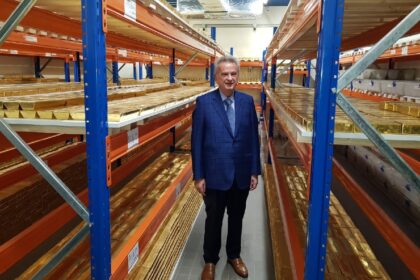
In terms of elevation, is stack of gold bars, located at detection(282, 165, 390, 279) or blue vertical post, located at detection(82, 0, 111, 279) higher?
blue vertical post, located at detection(82, 0, 111, 279)

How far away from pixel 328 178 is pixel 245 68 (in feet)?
38.1

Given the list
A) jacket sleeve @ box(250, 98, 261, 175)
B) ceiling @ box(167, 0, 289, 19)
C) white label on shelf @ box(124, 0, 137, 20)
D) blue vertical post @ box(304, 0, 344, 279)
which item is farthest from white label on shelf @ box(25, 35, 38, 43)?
ceiling @ box(167, 0, 289, 19)

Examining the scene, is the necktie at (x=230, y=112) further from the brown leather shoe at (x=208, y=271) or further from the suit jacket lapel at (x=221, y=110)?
the brown leather shoe at (x=208, y=271)

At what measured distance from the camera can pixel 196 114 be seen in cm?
253

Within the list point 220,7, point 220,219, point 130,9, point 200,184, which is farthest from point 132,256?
point 220,7

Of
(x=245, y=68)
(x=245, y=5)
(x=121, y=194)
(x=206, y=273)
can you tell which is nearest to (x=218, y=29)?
(x=245, y=68)

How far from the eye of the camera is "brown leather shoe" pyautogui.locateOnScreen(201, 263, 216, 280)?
2632mm

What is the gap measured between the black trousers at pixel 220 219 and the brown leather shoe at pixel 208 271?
0.13 feet

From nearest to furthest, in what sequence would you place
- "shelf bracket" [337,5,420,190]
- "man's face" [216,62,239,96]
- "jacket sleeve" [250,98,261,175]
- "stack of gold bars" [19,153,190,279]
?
1. "shelf bracket" [337,5,420,190]
2. "stack of gold bars" [19,153,190,279]
3. "man's face" [216,62,239,96]
4. "jacket sleeve" [250,98,261,175]

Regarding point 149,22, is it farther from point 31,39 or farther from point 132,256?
point 31,39

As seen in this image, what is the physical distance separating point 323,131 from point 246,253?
1801 mm

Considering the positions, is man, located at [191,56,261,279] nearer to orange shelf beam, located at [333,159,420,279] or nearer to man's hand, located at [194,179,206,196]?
man's hand, located at [194,179,206,196]

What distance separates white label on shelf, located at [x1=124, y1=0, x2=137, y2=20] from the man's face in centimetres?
75

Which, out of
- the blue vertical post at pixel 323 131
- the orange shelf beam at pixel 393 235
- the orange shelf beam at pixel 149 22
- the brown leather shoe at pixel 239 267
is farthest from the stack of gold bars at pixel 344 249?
the orange shelf beam at pixel 149 22
